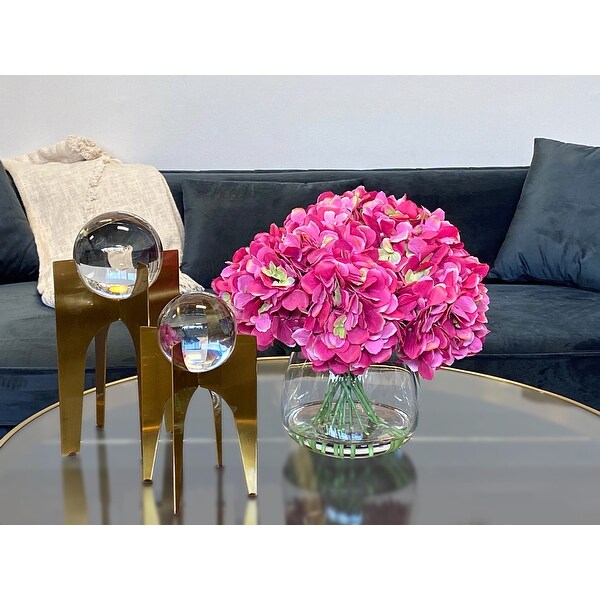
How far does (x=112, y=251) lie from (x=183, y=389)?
24 centimetres

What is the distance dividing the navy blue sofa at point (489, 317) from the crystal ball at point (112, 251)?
28.3 inches

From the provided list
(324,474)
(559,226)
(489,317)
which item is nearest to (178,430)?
(324,474)

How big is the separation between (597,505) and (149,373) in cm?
65

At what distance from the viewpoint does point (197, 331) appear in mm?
1095

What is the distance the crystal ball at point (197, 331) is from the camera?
43.0 inches

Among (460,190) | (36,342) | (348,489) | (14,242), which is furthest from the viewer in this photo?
(460,190)

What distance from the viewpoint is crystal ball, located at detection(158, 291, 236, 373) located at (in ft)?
3.59

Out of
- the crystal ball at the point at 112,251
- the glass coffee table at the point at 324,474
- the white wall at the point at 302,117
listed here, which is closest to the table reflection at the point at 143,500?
the glass coffee table at the point at 324,474

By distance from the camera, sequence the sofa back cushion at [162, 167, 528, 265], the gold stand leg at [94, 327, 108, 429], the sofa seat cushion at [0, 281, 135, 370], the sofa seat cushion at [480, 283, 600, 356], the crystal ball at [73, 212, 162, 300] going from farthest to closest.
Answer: the sofa back cushion at [162, 167, 528, 265] → the sofa seat cushion at [480, 283, 600, 356] → the sofa seat cushion at [0, 281, 135, 370] → the gold stand leg at [94, 327, 108, 429] → the crystal ball at [73, 212, 162, 300]

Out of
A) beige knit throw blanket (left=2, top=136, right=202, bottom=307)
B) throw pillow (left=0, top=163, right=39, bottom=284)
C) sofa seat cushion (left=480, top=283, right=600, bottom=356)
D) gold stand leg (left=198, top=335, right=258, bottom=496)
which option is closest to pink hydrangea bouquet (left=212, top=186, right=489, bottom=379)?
gold stand leg (left=198, top=335, right=258, bottom=496)

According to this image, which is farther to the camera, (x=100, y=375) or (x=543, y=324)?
(x=543, y=324)

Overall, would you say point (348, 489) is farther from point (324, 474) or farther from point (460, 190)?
point (460, 190)

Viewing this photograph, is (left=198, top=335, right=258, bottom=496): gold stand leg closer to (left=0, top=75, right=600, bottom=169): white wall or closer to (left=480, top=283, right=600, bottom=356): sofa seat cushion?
(left=480, top=283, right=600, bottom=356): sofa seat cushion

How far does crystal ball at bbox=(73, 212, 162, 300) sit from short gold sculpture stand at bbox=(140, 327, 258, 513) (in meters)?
0.15
